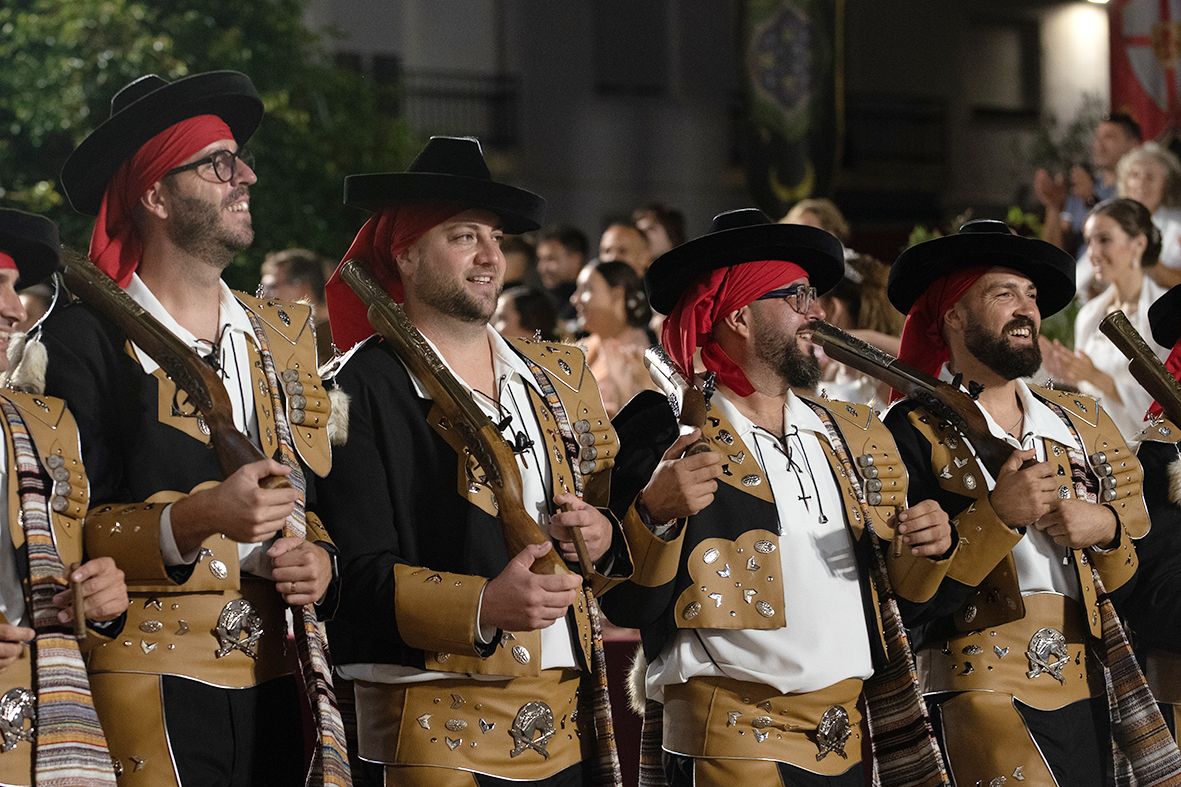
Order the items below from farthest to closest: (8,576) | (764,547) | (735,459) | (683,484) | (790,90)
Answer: (790,90) < (735,459) < (764,547) < (683,484) < (8,576)

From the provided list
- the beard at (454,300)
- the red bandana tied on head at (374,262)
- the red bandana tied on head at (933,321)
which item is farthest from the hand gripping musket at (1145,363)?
the red bandana tied on head at (374,262)

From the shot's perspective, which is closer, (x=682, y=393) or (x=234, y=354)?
(x=234, y=354)

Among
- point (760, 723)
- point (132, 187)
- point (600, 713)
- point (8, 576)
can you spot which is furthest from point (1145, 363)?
point (8, 576)

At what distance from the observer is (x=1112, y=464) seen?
4844mm

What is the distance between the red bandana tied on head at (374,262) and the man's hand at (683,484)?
761 mm

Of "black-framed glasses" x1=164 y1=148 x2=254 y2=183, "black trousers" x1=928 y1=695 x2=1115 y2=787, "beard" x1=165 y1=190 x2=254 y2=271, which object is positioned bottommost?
"black trousers" x1=928 y1=695 x2=1115 y2=787

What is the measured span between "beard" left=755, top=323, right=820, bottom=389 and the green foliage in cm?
598

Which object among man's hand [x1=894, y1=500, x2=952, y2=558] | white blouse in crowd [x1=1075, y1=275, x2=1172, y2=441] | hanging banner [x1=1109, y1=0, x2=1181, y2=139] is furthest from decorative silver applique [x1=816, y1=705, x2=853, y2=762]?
hanging banner [x1=1109, y1=0, x2=1181, y2=139]

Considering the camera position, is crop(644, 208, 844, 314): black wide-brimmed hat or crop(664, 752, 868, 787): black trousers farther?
crop(644, 208, 844, 314): black wide-brimmed hat

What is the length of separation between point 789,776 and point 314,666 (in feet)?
3.76

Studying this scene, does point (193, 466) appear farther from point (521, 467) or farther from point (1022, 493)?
point (1022, 493)

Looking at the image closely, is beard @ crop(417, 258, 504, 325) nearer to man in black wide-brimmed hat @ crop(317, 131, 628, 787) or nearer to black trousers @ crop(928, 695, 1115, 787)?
man in black wide-brimmed hat @ crop(317, 131, 628, 787)

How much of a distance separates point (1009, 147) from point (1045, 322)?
41.3 feet

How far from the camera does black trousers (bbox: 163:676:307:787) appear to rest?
3.60 m
